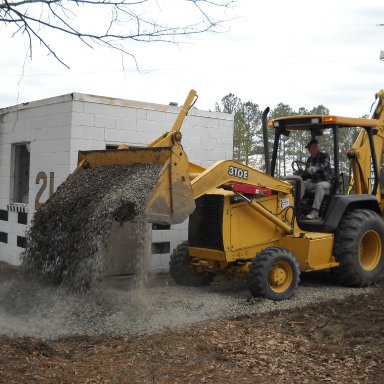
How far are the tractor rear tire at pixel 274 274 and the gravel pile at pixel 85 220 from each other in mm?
1645

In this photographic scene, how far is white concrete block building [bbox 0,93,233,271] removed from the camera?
33.4ft

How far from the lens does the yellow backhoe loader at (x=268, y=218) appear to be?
7.73m

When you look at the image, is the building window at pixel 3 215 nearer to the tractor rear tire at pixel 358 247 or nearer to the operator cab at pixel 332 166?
the operator cab at pixel 332 166

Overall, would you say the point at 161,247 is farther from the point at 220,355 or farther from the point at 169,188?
the point at 220,355

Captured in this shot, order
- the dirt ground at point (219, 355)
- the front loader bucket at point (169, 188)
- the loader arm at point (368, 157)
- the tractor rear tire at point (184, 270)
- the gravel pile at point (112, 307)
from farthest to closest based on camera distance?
the loader arm at point (368, 157) < the tractor rear tire at point (184, 270) < the front loader bucket at point (169, 188) < the gravel pile at point (112, 307) < the dirt ground at point (219, 355)

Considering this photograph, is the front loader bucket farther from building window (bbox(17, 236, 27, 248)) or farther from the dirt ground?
building window (bbox(17, 236, 27, 248))

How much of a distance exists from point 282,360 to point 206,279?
3683mm

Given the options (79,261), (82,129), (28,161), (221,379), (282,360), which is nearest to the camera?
(221,379)

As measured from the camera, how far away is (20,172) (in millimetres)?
11820

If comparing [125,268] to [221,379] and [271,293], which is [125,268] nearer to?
[271,293]

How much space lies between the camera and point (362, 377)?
5.21m

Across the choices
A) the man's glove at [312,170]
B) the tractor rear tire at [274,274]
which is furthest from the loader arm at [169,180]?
the man's glove at [312,170]

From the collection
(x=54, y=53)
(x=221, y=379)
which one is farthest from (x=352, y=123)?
(x=54, y=53)

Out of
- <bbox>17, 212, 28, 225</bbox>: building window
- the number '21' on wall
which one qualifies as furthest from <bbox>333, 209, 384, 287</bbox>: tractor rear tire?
<bbox>17, 212, 28, 225</bbox>: building window
